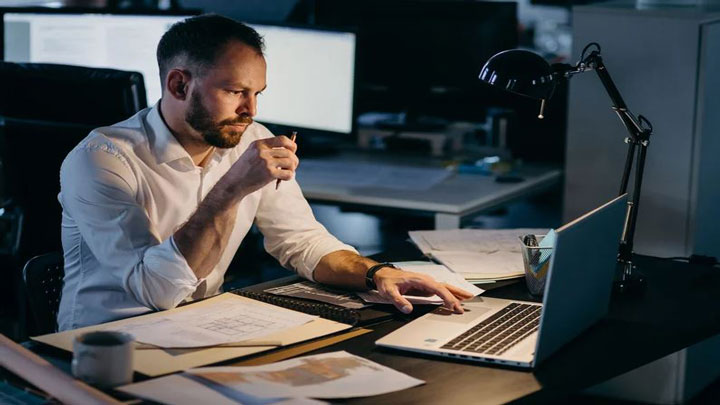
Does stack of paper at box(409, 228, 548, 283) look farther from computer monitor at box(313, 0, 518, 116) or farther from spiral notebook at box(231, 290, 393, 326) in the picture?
computer monitor at box(313, 0, 518, 116)

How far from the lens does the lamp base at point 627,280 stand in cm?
222

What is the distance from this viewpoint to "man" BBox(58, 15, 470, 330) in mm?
2062

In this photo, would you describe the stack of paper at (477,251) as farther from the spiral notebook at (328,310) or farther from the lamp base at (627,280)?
the spiral notebook at (328,310)

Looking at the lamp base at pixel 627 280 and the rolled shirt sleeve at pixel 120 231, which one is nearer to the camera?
the rolled shirt sleeve at pixel 120 231

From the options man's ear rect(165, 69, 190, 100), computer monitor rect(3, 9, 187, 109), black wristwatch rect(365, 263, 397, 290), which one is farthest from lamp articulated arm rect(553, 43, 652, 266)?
computer monitor rect(3, 9, 187, 109)

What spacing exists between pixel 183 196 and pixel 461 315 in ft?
2.14

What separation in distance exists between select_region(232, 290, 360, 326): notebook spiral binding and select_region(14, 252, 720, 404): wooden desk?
0.19 feet

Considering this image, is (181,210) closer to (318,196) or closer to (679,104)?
(318,196)

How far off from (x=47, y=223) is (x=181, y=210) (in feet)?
2.44

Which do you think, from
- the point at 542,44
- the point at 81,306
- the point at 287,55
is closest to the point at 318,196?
the point at 287,55

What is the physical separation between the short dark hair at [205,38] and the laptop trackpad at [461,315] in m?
0.64

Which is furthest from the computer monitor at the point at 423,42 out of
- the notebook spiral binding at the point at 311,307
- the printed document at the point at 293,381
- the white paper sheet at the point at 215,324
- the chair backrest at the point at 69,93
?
the printed document at the point at 293,381

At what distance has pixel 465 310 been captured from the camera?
6.73 ft

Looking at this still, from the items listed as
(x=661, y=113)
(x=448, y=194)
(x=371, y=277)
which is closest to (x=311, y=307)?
(x=371, y=277)
